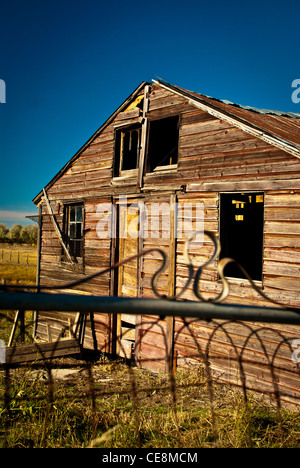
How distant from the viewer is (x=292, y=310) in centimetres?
118

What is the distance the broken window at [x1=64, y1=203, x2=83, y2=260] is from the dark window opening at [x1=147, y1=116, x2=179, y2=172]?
297 cm

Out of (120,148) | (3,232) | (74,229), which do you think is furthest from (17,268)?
(3,232)

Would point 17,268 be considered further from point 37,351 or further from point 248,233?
point 37,351

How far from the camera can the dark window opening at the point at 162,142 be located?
8445 mm

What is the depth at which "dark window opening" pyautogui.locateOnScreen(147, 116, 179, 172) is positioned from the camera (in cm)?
845

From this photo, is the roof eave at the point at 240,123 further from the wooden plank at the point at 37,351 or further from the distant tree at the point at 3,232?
the distant tree at the point at 3,232

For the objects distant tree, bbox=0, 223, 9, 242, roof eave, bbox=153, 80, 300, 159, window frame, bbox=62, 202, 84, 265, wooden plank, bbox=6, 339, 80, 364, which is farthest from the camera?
distant tree, bbox=0, 223, 9, 242

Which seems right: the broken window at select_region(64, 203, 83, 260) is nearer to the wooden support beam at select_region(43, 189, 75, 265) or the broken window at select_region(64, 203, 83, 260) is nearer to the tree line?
the wooden support beam at select_region(43, 189, 75, 265)

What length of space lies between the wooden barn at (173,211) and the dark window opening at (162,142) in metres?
0.03

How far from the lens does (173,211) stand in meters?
7.66

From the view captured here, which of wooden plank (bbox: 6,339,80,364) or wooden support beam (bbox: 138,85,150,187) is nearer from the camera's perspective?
wooden plank (bbox: 6,339,80,364)

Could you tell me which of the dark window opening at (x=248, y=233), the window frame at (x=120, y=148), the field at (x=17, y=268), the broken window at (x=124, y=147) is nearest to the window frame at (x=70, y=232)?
the window frame at (x=120, y=148)

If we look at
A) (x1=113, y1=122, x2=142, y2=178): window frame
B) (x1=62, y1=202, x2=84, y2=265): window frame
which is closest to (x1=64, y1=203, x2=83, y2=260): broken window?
(x1=62, y1=202, x2=84, y2=265): window frame

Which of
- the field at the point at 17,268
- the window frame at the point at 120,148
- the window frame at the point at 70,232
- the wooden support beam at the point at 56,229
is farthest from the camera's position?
the field at the point at 17,268
